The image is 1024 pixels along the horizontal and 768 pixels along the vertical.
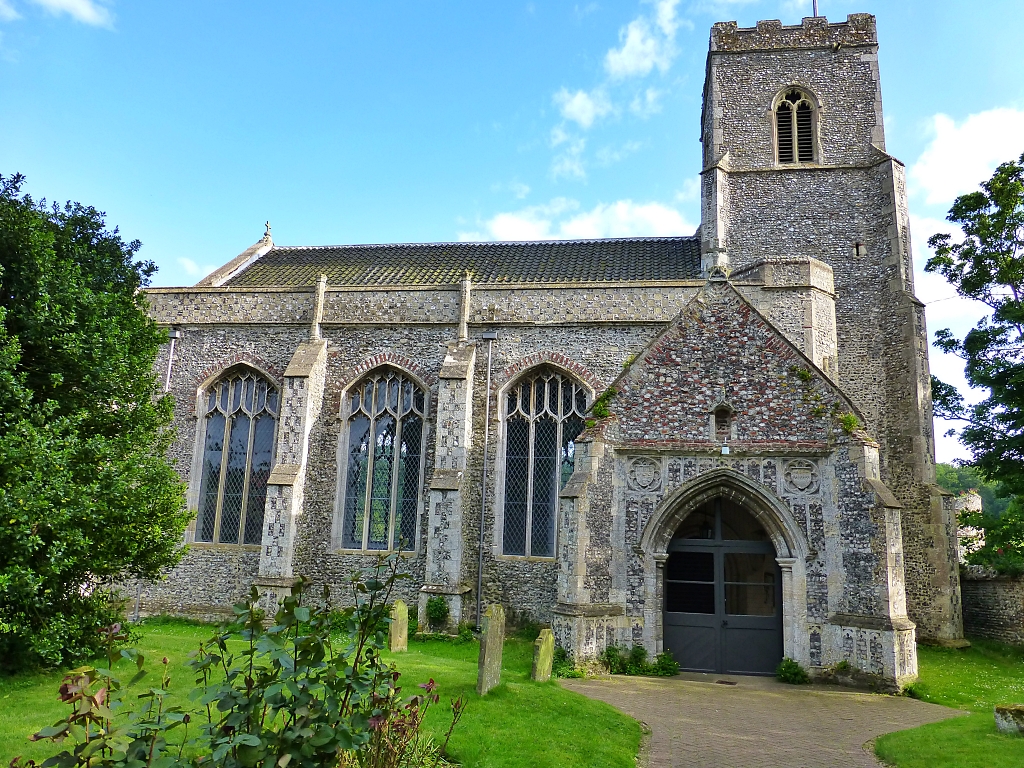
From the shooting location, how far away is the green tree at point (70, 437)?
9.74 meters

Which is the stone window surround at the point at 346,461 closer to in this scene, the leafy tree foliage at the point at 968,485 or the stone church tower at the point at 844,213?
the stone church tower at the point at 844,213

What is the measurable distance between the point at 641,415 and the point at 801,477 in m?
3.16

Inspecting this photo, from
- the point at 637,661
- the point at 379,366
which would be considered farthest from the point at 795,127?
the point at 637,661

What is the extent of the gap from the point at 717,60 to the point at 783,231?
6711 millimetres

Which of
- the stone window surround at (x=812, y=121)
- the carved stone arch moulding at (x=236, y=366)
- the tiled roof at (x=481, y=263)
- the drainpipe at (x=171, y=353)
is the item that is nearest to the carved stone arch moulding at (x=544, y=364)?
the tiled roof at (x=481, y=263)

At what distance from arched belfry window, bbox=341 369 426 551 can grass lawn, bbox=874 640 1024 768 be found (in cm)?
1166

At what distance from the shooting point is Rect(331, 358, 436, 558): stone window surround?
18.0m

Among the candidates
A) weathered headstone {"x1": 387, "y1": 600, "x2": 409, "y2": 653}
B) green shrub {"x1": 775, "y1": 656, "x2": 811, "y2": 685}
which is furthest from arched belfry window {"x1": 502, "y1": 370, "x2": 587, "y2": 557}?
green shrub {"x1": 775, "y1": 656, "x2": 811, "y2": 685}

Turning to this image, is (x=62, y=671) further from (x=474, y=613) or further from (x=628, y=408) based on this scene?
(x=628, y=408)

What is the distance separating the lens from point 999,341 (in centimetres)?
1938

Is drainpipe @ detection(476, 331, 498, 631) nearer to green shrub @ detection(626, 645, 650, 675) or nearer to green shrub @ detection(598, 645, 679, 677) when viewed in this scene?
green shrub @ detection(598, 645, 679, 677)

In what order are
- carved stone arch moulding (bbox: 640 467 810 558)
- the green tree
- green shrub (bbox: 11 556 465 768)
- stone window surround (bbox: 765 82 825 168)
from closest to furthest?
green shrub (bbox: 11 556 465 768) → the green tree → carved stone arch moulding (bbox: 640 467 810 558) → stone window surround (bbox: 765 82 825 168)

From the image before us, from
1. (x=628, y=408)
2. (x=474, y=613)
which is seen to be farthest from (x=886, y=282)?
(x=474, y=613)

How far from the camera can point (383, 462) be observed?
1881 centimetres
